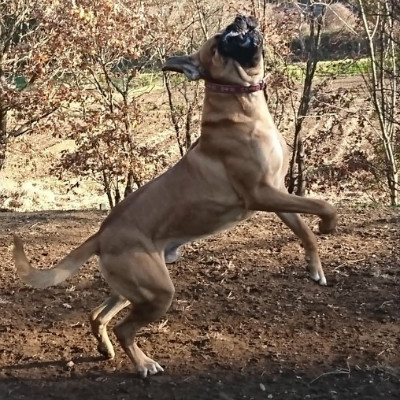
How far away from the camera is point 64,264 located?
409 centimetres

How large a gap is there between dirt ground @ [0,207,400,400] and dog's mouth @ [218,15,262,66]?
1.78 m

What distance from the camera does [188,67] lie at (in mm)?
4246

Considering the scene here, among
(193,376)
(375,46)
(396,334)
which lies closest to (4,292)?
(193,376)

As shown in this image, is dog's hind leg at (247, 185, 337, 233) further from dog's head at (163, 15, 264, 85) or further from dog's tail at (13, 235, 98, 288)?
dog's tail at (13, 235, 98, 288)

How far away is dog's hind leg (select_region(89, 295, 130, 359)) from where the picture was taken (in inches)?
172

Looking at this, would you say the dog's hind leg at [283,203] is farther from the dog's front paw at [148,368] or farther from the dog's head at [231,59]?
the dog's front paw at [148,368]

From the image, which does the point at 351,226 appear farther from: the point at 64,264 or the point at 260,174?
the point at 64,264

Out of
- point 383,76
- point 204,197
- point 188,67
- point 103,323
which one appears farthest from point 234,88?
point 383,76

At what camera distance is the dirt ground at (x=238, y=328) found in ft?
13.1

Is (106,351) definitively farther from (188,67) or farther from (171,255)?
(188,67)

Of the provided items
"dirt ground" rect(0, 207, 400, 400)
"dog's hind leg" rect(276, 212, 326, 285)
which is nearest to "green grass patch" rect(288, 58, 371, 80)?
"dirt ground" rect(0, 207, 400, 400)

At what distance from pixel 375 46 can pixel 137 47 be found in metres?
4.49

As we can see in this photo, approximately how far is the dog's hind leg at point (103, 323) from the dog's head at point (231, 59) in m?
1.52

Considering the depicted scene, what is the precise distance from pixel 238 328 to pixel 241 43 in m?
1.88
